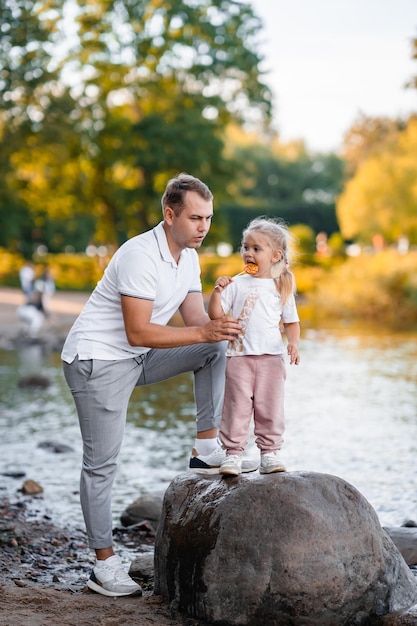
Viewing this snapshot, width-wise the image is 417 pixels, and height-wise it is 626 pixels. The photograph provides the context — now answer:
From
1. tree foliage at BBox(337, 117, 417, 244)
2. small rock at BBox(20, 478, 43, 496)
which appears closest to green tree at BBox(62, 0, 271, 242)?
tree foliage at BBox(337, 117, 417, 244)

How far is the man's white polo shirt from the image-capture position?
16.5 ft

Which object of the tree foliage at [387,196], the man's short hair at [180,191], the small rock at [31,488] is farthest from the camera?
the tree foliage at [387,196]

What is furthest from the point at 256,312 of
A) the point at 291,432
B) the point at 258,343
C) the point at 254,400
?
the point at 291,432

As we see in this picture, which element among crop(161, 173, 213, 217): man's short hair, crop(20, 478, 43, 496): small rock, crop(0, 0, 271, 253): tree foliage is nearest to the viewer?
crop(161, 173, 213, 217): man's short hair

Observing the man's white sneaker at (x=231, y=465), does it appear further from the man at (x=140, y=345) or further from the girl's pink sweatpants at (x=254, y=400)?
the man at (x=140, y=345)

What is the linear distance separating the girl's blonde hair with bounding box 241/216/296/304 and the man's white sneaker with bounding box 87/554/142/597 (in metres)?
1.76

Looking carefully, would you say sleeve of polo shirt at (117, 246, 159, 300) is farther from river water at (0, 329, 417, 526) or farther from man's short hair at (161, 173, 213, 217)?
river water at (0, 329, 417, 526)

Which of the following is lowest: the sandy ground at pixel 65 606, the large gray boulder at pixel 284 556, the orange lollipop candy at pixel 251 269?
the sandy ground at pixel 65 606

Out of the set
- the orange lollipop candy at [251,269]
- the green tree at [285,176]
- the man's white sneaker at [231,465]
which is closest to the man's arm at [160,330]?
the orange lollipop candy at [251,269]

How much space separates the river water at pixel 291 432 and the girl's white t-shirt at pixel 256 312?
303 cm

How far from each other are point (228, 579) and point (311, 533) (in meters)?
0.49

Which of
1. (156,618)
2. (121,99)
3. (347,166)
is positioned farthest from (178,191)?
(347,166)

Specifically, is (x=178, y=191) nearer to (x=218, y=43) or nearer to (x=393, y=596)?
(x=393, y=596)

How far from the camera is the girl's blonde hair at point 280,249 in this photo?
529 centimetres
